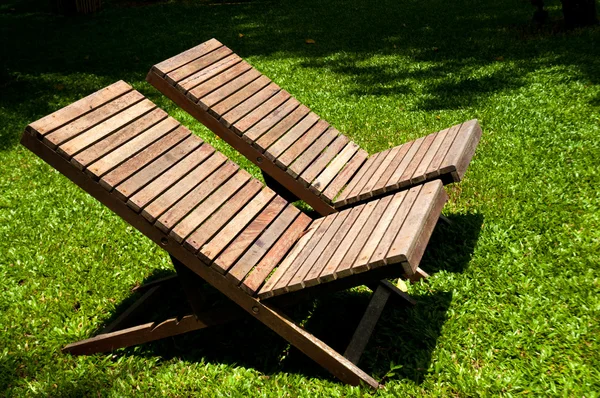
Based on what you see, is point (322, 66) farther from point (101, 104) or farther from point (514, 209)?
point (101, 104)

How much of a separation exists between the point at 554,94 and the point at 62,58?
348 inches

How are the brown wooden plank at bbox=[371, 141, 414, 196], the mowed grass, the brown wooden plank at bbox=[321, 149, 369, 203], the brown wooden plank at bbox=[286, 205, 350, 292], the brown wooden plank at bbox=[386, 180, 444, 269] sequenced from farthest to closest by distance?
the brown wooden plank at bbox=[321, 149, 369, 203], the brown wooden plank at bbox=[371, 141, 414, 196], the mowed grass, the brown wooden plank at bbox=[286, 205, 350, 292], the brown wooden plank at bbox=[386, 180, 444, 269]

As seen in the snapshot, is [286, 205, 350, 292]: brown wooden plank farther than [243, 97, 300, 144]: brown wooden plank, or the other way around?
[243, 97, 300, 144]: brown wooden plank

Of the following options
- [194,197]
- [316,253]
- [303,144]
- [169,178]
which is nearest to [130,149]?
[169,178]

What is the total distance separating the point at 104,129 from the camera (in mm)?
3209

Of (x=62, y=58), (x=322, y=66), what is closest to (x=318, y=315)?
(x=322, y=66)

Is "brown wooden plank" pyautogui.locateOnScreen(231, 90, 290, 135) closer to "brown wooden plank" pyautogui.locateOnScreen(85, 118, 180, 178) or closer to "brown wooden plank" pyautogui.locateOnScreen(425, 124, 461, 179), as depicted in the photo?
"brown wooden plank" pyautogui.locateOnScreen(85, 118, 180, 178)

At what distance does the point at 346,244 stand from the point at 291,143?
137 centimetres

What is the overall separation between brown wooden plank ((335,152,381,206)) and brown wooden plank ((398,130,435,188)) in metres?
0.37

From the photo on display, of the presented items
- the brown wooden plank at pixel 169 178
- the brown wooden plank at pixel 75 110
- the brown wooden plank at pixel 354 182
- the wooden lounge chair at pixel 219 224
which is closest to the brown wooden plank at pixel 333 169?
the brown wooden plank at pixel 354 182

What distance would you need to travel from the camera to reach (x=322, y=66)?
9.48 metres

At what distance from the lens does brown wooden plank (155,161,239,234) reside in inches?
116

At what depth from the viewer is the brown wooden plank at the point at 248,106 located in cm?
394

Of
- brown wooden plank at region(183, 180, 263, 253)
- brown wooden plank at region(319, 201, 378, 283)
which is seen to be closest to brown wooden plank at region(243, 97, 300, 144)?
brown wooden plank at region(183, 180, 263, 253)
